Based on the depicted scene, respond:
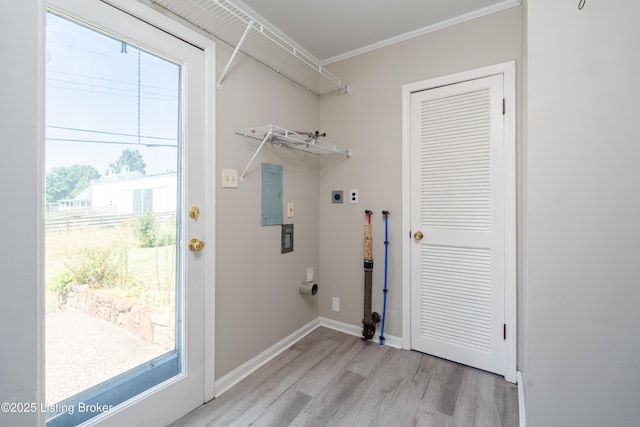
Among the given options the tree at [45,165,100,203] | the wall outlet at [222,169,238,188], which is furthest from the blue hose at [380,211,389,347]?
the tree at [45,165,100,203]

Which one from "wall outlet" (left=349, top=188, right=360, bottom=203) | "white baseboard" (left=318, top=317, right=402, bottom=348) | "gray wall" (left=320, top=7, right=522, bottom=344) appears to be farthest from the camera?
"wall outlet" (left=349, top=188, right=360, bottom=203)

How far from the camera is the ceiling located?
1886 millimetres

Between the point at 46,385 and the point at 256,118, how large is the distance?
1.78 meters

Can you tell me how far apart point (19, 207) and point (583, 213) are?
1799 millimetres

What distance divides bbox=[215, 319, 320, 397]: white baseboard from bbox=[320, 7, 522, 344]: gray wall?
307mm

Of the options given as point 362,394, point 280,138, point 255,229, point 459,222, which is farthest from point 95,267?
point 459,222

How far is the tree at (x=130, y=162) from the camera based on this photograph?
1303 millimetres

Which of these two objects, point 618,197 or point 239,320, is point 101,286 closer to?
point 239,320

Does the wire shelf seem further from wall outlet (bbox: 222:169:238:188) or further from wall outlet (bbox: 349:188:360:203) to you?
wall outlet (bbox: 349:188:360:203)

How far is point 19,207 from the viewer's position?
696 millimetres

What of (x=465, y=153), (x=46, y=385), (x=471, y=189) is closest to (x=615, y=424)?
(x=471, y=189)

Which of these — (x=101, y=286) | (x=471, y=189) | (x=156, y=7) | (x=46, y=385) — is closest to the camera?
(x=46, y=385)

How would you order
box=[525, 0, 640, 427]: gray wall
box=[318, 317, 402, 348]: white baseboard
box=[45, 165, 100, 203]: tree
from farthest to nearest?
box=[318, 317, 402, 348]: white baseboard
box=[45, 165, 100, 203]: tree
box=[525, 0, 640, 427]: gray wall

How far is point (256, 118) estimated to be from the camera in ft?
6.60
